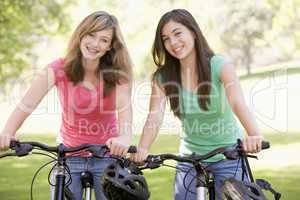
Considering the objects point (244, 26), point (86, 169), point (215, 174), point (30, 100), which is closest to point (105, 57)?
point (30, 100)

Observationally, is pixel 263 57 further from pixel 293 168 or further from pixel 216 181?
pixel 216 181

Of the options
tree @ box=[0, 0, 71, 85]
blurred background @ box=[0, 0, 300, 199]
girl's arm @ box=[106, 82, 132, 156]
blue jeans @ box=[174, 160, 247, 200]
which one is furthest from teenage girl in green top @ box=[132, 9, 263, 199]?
tree @ box=[0, 0, 71, 85]

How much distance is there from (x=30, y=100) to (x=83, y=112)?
0.96ft

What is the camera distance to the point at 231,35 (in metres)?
19.7

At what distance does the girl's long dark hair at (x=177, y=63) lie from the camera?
292cm

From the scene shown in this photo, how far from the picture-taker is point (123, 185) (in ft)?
7.64

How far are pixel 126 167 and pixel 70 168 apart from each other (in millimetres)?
508

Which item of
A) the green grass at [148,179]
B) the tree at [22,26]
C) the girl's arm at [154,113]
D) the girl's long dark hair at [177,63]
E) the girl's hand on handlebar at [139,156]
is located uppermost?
the tree at [22,26]

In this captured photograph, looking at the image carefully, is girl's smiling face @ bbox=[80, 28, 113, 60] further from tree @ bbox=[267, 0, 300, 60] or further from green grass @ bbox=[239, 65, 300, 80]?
green grass @ bbox=[239, 65, 300, 80]

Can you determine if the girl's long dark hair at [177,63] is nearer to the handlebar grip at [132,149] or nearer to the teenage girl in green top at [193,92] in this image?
the teenage girl in green top at [193,92]

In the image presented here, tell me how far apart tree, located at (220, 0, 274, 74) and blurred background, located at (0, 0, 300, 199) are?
31mm

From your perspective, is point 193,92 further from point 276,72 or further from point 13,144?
point 276,72

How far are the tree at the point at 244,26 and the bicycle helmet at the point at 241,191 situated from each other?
17.0 meters

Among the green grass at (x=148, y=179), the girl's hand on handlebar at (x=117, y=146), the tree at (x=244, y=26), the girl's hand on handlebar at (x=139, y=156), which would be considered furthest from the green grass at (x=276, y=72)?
the girl's hand on handlebar at (x=117, y=146)
